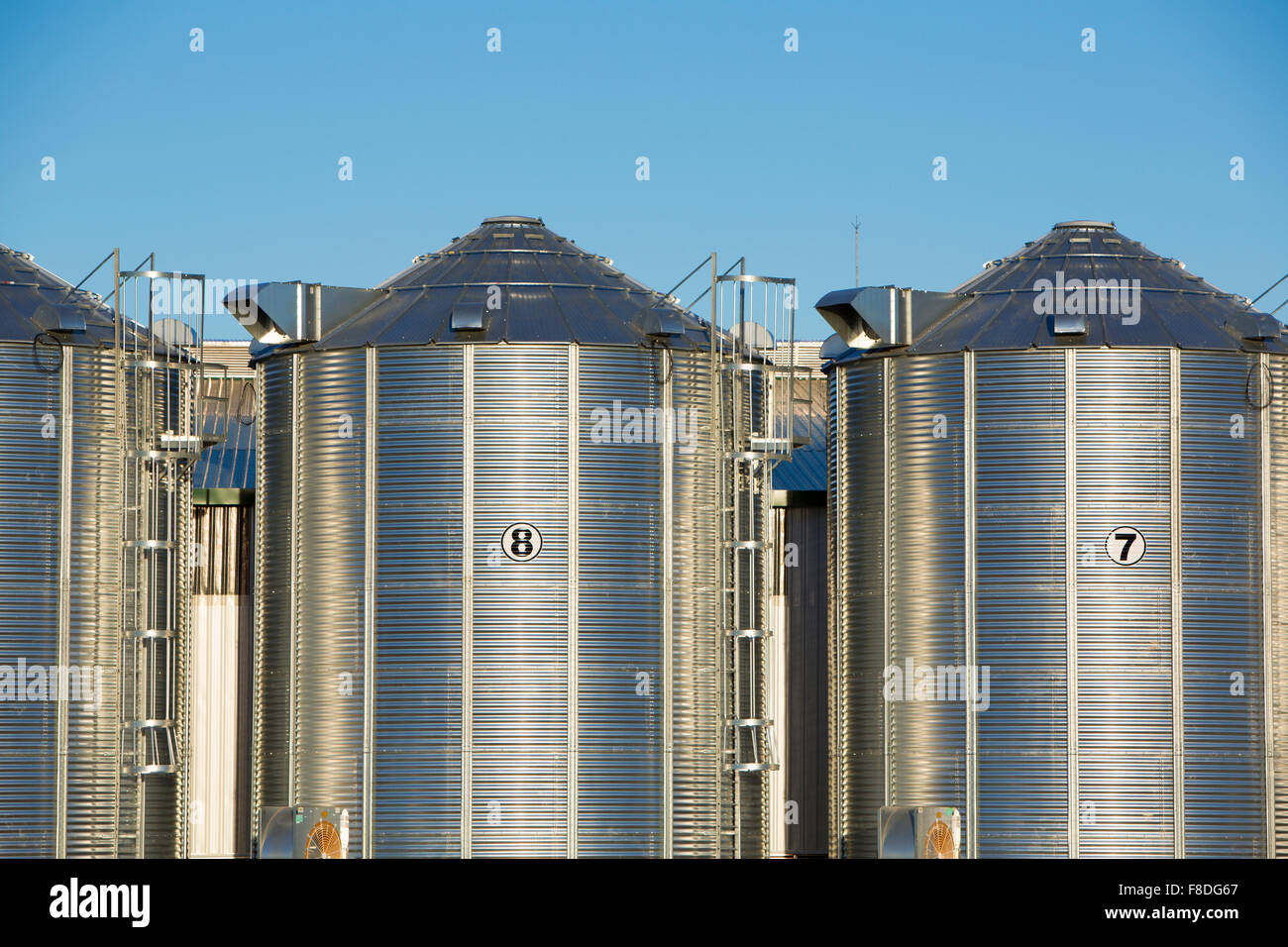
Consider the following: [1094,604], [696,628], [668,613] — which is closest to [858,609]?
[696,628]

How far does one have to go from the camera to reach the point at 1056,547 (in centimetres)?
3762

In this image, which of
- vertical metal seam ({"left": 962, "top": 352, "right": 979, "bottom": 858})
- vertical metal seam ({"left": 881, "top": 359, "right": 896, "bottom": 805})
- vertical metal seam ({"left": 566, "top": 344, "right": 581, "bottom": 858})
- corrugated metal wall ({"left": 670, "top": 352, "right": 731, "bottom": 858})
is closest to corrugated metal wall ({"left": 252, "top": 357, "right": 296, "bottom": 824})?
vertical metal seam ({"left": 566, "top": 344, "right": 581, "bottom": 858})

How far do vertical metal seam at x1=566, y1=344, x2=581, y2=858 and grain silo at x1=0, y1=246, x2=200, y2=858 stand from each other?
740 centimetres

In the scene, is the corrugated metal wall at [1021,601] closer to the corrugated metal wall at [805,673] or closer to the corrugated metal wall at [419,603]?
the corrugated metal wall at [805,673]

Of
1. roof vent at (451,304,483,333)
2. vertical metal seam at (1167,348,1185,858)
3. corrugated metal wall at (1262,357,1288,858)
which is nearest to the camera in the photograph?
vertical metal seam at (1167,348,1185,858)

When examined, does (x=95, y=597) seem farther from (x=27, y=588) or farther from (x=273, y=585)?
(x=273, y=585)

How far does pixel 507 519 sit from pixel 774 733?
33.0ft

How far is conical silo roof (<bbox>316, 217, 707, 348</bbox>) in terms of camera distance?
38.7 meters

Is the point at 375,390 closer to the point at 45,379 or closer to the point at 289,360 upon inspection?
the point at 289,360

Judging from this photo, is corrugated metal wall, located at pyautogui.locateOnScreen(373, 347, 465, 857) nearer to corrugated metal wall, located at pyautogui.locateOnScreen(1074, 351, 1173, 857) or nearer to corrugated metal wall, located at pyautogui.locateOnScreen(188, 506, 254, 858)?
corrugated metal wall, located at pyautogui.locateOnScreen(188, 506, 254, 858)

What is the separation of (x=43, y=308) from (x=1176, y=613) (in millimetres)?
20911
